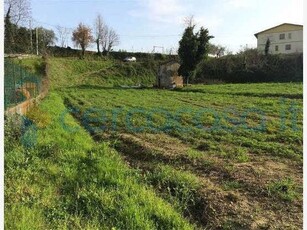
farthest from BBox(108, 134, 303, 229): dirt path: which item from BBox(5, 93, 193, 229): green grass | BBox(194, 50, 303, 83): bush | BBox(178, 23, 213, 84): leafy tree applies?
BBox(194, 50, 303, 83): bush

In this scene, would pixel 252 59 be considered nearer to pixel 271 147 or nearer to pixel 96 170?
pixel 271 147

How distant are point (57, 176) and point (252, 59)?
37.1m

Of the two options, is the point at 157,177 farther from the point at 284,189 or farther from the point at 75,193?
the point at 284,189

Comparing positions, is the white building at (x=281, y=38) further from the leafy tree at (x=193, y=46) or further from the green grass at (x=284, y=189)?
the green grass at (x=284, y=189)

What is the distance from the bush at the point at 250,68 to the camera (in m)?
37.4

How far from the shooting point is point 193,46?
100 feet

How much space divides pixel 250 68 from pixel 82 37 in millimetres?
20464

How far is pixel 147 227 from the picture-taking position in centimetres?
368

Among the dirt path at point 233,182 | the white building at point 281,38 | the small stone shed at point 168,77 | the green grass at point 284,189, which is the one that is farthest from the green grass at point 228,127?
the white building at point 281,38

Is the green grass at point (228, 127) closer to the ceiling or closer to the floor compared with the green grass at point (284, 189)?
closer to the ceiling

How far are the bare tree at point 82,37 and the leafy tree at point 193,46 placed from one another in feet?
50.0

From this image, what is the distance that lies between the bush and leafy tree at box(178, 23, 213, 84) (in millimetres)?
6022

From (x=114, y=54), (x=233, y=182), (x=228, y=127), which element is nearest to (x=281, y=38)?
(x=114, y=54)

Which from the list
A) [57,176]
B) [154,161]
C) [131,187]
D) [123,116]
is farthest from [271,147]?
[123,116]
